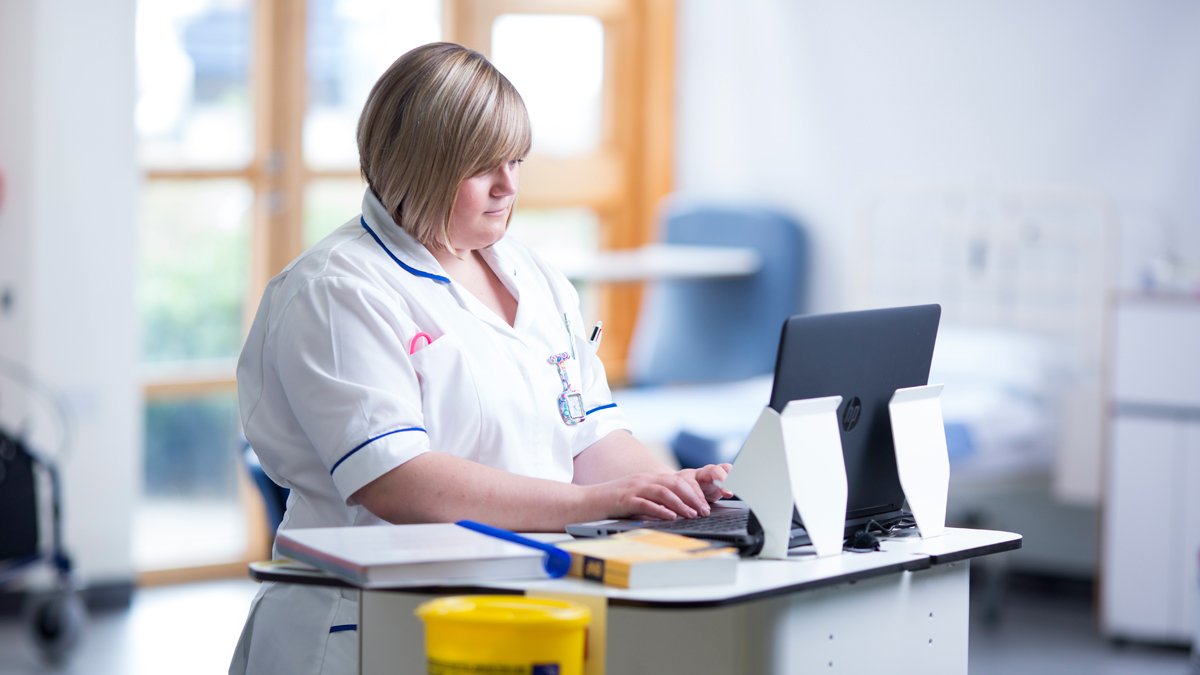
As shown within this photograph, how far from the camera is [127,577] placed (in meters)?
4.52

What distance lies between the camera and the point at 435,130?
6.55ft

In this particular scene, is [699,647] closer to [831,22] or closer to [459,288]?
[459,288]

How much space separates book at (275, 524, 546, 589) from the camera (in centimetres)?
157

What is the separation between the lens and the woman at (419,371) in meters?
1.89

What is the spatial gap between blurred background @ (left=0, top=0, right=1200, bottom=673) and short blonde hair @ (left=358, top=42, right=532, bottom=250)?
1.99 meters

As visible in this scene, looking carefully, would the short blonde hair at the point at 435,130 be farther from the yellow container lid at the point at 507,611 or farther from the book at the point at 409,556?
the yellow container lid at the point at 507,611

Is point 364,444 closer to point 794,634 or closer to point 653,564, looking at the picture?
point 653,564

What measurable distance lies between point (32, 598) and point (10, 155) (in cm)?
122

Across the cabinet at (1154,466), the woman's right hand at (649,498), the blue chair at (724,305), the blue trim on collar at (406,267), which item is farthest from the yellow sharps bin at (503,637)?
the blue chair at (724,305)

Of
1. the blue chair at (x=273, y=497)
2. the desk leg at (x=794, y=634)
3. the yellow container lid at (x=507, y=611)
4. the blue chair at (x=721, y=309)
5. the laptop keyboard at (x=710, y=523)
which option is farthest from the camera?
the blue chair at (x=721, y=309)

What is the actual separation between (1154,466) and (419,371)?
2.79 metres

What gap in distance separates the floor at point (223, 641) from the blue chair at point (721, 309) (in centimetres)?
113

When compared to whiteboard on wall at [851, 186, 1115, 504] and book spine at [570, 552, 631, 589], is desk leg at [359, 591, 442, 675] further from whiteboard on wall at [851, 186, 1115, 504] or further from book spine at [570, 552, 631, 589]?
whiteboard on wall at [851, 186, 1115, 504]

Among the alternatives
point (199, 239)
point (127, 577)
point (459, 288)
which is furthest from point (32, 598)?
point (459, 288)
